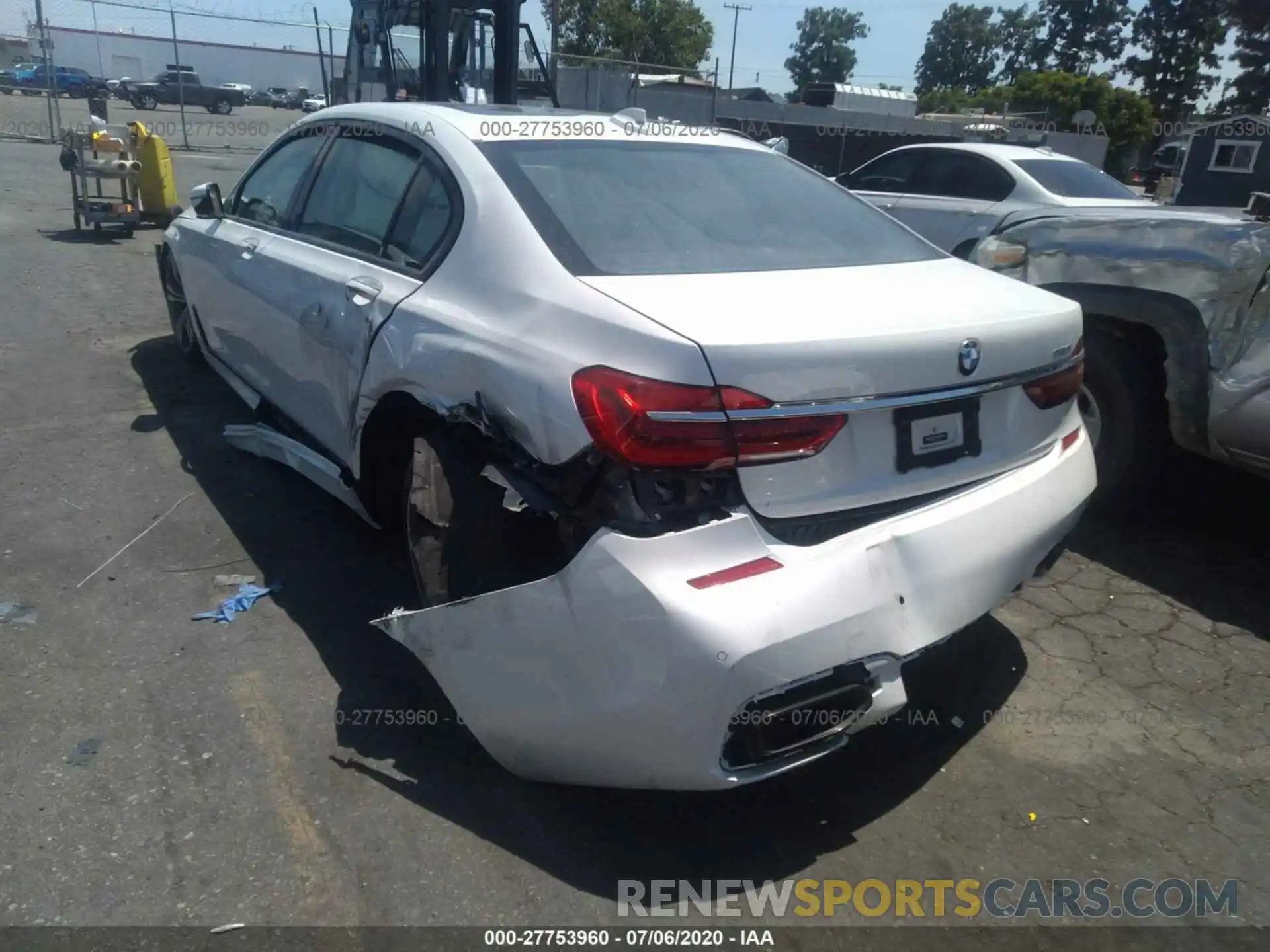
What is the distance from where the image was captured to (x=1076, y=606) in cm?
379

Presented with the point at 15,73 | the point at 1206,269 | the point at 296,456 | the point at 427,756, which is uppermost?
the point at 15,73

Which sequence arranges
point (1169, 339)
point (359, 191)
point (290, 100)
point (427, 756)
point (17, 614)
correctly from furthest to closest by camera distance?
point (290, 100)
point (1169, 339)
point (359, 191)
point (17, 614)
point (427, 756)

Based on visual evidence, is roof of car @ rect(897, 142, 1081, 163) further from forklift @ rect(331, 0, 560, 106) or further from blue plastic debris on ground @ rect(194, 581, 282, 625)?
blue plastic debris on ground @ rect(194, 581, 282, 625)

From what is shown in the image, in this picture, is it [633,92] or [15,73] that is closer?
[633,92]

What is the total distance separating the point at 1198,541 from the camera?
439cm

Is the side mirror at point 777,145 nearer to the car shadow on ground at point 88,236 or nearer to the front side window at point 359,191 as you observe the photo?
the front side window at point 359,191

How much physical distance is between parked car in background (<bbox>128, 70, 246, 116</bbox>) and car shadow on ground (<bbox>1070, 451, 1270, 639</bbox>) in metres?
40.1

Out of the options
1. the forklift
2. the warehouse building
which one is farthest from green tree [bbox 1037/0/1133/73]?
the forklift

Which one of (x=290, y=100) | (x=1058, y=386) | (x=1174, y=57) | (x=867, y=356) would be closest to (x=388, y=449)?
(x=867, y=356)

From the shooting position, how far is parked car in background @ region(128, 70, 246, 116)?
37.0m

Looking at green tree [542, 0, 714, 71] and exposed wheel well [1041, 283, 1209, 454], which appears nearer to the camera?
exposed wheel well [1041, 283, 1209, 454]

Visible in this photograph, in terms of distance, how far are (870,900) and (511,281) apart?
1.80 m

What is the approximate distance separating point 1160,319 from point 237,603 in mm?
3690

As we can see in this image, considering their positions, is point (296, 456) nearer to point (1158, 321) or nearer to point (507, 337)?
point (507, 337)
